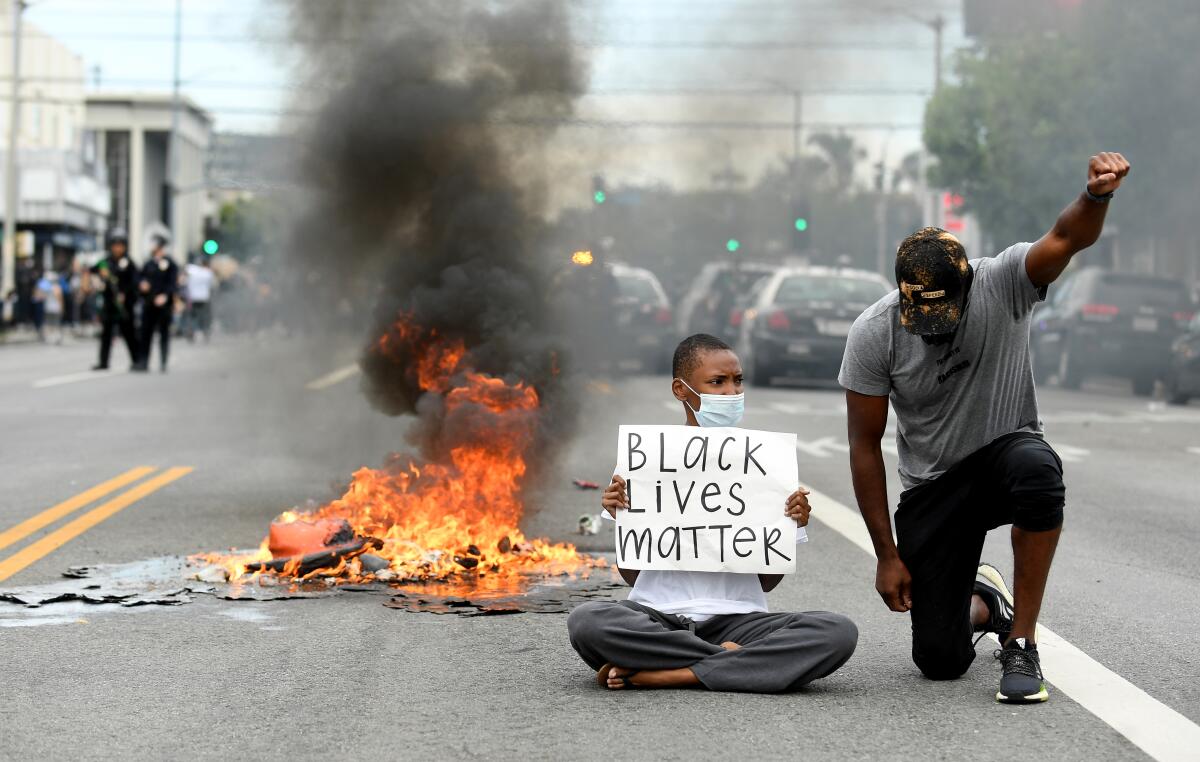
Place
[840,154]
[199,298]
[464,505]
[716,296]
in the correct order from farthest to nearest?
[840,154], [199,298], [716,296], [464,505]

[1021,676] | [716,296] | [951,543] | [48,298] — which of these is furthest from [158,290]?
[1021,676]

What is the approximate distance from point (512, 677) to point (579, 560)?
2.32 m

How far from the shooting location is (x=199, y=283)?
37375 millimetres

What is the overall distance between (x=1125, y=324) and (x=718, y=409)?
19.4 meters

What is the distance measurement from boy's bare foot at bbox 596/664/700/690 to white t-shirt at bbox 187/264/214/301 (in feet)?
109

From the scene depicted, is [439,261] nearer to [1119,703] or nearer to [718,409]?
[718,409]

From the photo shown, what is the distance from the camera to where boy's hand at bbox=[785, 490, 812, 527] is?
5137 millimetres

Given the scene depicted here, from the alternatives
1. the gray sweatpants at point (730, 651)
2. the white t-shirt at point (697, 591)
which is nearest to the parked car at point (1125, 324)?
the white t-shirt at point (697, 591)

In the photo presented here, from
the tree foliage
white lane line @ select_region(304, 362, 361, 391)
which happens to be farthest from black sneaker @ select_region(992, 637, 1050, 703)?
the tree foliage

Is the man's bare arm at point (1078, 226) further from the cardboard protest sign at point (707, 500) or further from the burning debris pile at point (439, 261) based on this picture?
the burning debris pile at point (439, 261)

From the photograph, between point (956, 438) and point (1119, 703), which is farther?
point (956, 438)

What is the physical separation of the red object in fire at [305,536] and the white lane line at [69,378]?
1404cm

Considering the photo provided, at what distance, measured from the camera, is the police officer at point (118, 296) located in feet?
78.7

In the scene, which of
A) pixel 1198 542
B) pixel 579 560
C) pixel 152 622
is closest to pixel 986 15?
pixel 1198 542
